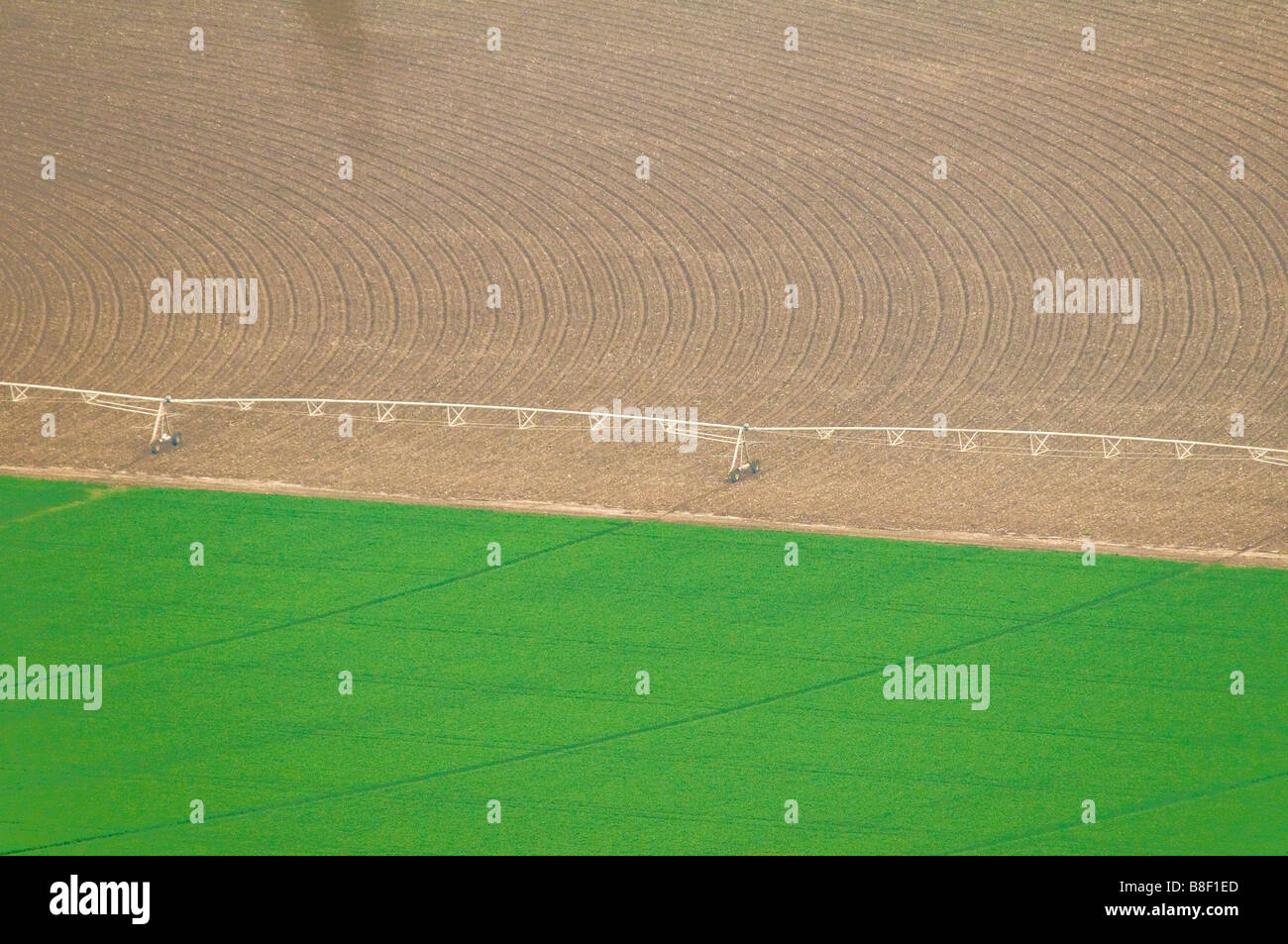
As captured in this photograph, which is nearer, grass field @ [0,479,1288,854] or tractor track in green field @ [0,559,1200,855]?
grass field @ [0,479,1288,854]

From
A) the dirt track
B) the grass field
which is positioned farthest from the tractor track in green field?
the dirt track

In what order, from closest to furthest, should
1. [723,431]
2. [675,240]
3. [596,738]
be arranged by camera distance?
[596,738] < [723,431] < [675,240]

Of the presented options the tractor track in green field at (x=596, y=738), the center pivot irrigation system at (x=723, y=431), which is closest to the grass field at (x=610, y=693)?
the tractor track in green field at (x=596, y=738)

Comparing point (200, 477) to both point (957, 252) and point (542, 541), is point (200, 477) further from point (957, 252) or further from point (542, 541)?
point (957, 252)

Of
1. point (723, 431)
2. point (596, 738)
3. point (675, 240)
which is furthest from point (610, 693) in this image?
point (675, 240)

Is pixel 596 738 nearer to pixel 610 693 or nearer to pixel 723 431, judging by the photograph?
pixel 610 693

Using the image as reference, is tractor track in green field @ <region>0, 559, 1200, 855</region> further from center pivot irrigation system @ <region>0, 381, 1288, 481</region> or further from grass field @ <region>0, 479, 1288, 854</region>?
center pivot irrigation system @ <region>0, 381, 1288, 481</region>
